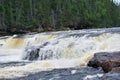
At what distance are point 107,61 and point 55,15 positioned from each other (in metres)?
58.5

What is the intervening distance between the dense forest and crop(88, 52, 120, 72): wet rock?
40021mm

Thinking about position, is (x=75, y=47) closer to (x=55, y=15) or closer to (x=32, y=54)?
(x=32, y=54)

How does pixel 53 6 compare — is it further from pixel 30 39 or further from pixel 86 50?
pixel 86 50

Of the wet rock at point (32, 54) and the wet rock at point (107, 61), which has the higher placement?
the wet rock at point (107, 61)

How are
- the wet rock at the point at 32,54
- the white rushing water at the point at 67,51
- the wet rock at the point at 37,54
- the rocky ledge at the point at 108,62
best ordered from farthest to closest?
the wet rock at the point at 32,54
the wet rock at the point at 37,54
the white rushing water at the point at 67,51
the rocky ledge at the point at 108,62

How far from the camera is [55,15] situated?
7681cm

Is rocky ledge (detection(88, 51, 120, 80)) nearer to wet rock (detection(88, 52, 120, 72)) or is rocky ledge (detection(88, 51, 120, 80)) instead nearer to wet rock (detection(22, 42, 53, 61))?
wet rock (detection(88, 52, 120, 72))

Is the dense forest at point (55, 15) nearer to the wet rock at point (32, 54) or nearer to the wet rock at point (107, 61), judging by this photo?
the wet rock at point (32, 54)

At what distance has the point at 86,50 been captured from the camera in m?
27.8

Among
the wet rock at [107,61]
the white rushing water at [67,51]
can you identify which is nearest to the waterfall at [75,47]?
the white rushing water at [67,51]

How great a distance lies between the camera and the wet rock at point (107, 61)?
18.3 meters

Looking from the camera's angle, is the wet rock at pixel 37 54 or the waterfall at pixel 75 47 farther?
the wet rock at pixel 37 54

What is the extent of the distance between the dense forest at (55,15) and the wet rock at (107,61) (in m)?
40.0

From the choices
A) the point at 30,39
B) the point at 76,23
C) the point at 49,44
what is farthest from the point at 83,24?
the point at 49,44
